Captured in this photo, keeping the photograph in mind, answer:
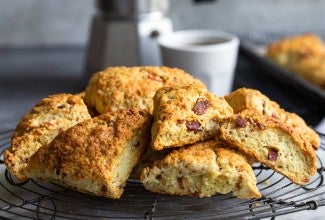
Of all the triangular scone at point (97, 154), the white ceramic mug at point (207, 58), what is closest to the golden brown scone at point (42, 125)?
the triangular scone at point (97, 154)

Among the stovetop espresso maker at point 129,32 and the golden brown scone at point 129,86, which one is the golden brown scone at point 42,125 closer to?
the golden brown scone at point 129,86

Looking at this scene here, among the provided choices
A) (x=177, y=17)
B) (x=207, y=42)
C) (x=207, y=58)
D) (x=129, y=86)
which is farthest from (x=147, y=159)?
(x=177, y=17)

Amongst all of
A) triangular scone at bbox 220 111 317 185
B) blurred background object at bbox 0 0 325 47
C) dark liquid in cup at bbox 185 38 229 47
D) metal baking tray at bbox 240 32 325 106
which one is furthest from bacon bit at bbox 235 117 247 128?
blurred background object at bbox 0 0 325 47

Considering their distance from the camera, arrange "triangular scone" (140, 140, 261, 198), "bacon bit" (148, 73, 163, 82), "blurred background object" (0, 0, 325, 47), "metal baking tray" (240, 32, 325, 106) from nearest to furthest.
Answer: "triangular scone" (140, 140, 261, 198)
"bacon bit" (148, 73, 163, 82)
"metal baking tray" (240, 32, 325, 106)
"blurred background object" (0, 0, 325, 47)

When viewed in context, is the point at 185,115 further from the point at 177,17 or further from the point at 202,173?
the point at 177,17

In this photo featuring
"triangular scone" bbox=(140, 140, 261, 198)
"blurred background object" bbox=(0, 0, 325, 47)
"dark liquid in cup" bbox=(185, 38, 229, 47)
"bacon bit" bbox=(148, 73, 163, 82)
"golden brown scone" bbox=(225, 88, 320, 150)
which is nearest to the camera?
"triangular scone" bbox=(140, 140, 261, 198)

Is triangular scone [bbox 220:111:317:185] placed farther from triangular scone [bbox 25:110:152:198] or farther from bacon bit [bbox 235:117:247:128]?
triangular scone [bbox 25:110:152:198]
